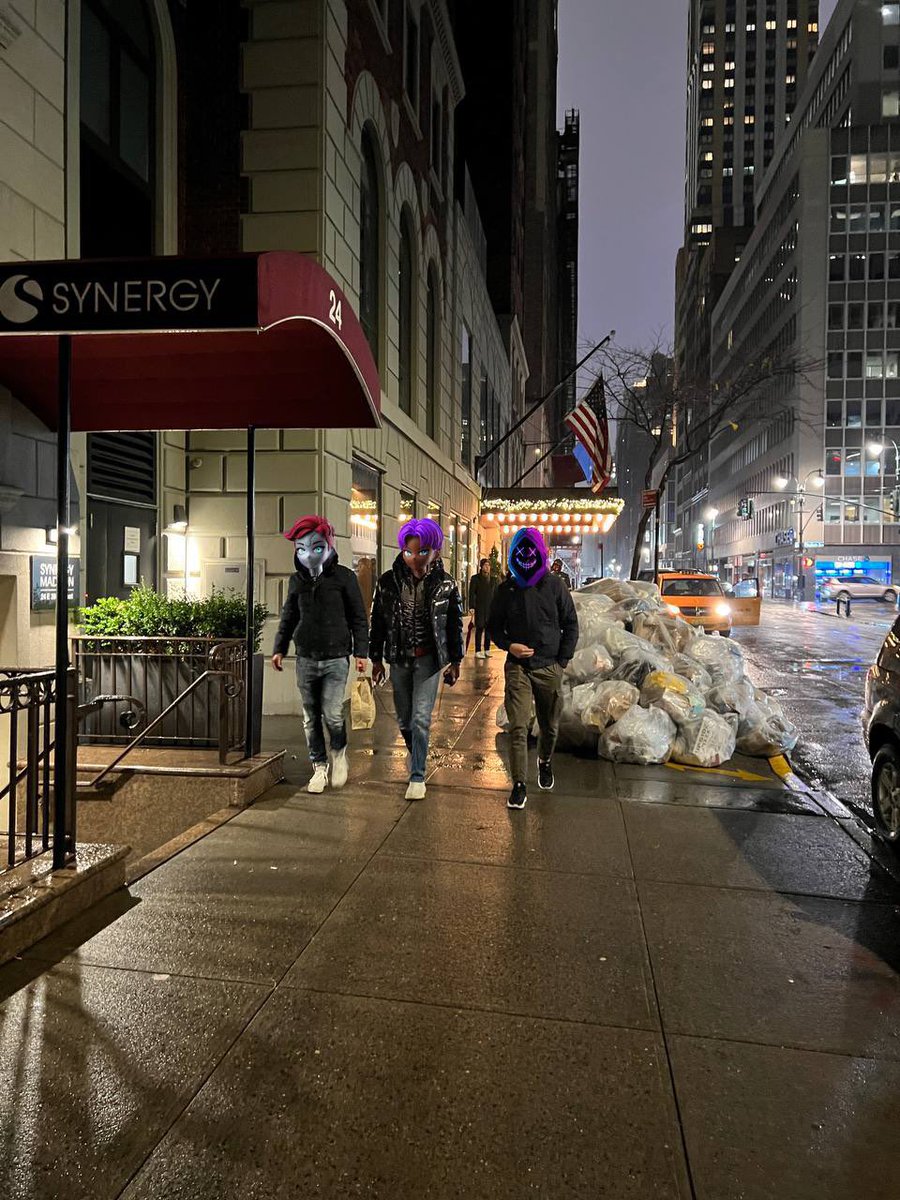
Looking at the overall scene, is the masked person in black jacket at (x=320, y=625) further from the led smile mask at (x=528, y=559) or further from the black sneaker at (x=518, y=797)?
the black sneaker at (x=518, y=797)

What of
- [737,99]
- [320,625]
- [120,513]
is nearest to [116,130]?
[120,513]

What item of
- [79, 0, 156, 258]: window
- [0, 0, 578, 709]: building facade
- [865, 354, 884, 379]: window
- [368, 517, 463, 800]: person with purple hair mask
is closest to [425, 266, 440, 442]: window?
[0, 0, 578, 709]: building facade

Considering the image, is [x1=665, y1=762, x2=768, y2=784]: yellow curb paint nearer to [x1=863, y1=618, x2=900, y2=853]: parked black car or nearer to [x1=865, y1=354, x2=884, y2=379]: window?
[x1=863, y1=618, x2=900, y2=853]: parked black car

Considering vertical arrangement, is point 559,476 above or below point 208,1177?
above

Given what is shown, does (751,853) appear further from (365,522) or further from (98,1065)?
(365,522)

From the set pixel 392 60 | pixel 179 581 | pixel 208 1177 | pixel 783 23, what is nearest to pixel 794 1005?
pixel 208 1177

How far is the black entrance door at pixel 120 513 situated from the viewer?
762cm

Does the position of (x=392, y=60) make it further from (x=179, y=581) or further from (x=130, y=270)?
(x=130, y=270)

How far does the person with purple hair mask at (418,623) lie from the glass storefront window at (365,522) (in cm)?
496

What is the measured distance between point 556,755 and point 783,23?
18286 cm

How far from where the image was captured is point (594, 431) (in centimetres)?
2192

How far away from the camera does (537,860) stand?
4629 mm

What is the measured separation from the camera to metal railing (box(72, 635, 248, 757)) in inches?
251

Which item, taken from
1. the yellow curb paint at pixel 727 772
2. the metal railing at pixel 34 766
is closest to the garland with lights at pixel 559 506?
the yellow curb paint at pixel 727 772
